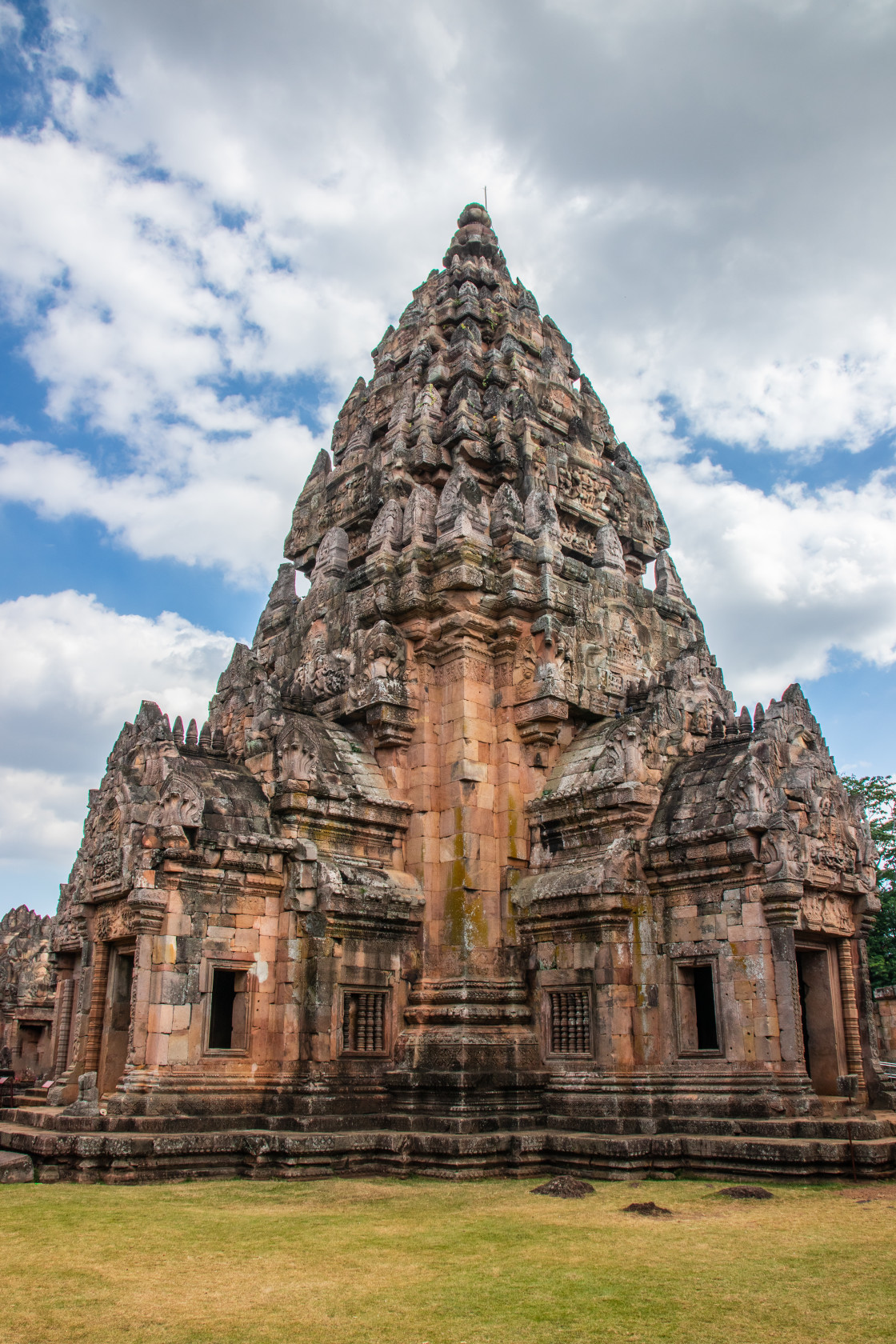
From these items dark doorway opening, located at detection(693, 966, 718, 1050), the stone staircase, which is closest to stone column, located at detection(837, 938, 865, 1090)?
the stone staircase

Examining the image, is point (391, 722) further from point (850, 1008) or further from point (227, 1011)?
point (850, 1008)

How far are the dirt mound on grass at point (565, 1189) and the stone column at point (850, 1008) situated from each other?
4.89 meters

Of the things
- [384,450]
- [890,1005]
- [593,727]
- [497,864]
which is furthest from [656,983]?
[890,1005]

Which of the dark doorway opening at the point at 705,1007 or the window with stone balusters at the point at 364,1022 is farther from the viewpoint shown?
the window with stone balusters at the point at 364,1022

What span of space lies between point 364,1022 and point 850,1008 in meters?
7.03

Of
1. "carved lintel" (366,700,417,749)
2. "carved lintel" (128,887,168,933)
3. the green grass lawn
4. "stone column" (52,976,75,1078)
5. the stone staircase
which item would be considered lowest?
the green grass lawn

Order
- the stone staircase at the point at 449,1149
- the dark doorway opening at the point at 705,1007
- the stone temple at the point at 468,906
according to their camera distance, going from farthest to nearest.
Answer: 1. the dark doorway opening at the point at 705,1007
2. the stone temple at the point at 468,906
3. the stone staircase at the point at 449,1149

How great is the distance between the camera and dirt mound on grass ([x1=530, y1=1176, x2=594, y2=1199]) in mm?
11859

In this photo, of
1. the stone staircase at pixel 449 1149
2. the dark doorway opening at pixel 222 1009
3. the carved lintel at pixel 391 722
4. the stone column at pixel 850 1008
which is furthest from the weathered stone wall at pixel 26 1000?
the stone column at pixel 850 1008

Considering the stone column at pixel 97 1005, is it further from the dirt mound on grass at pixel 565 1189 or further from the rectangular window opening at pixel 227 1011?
the dirt mound on grass at pixel 565 1189

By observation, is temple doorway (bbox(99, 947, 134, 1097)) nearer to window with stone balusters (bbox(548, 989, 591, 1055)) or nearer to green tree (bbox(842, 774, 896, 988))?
window with stone balusters (bbox(548, 989, 591, 1055))

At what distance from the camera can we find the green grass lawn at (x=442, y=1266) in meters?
6.97

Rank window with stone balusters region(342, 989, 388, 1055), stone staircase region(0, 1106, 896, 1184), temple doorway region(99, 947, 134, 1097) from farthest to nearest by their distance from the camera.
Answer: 1. temple doorway region(99, 947, 134, 1097)
2. window with stone balusters region(342, 989, 388, 1055)
3. stone staircase region(0, 1106, 896, 1184)

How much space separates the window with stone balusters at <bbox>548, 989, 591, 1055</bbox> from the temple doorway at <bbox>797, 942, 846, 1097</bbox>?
3.05 meters
